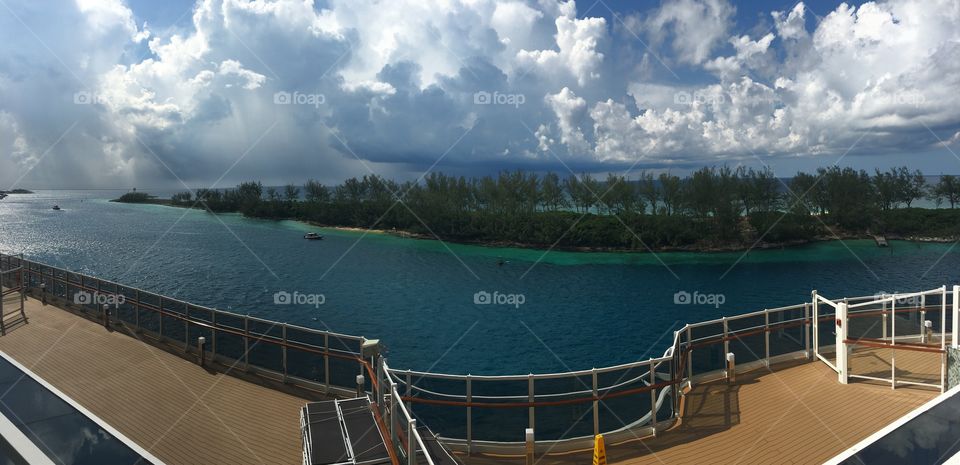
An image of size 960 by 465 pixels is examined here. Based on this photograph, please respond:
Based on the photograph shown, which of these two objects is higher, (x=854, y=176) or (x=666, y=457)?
(x=854, y=176)

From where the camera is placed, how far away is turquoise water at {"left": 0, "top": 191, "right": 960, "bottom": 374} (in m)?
30.1

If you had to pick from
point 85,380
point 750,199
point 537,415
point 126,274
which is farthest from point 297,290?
point 750,199

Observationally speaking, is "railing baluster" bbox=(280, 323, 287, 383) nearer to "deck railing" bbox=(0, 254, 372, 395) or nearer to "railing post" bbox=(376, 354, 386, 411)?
"deck railing" bbox=(0, 254, 372, 395)

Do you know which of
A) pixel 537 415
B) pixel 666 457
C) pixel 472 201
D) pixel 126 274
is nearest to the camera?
pixel 666 457

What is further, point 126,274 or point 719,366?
point 126,274

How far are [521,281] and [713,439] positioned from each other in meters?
41.5

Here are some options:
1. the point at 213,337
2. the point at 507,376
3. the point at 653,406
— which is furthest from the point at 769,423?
the point at 213,337

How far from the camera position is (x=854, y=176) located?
8894cm

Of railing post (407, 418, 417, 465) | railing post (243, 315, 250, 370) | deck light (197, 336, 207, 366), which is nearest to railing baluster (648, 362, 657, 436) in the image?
railing post (407, 418, 417, 465)

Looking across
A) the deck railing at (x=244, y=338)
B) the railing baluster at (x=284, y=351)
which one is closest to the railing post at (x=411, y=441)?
the deck railing at (x=244, y=338)

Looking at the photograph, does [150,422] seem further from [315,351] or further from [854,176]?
[854,176]

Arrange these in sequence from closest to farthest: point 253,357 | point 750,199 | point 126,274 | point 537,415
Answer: point 537,415
point 253,357
point 126,274
point 750,199

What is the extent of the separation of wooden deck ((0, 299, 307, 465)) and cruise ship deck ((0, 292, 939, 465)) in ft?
0.08

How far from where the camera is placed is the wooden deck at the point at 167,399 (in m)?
9.23
